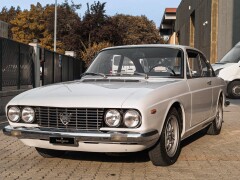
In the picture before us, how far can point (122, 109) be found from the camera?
511cm

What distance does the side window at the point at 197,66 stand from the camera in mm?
6919

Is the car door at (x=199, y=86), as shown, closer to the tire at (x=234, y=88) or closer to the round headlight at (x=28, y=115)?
the round headlight at (x=28, y=115)

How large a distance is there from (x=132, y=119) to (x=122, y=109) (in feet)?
0.53

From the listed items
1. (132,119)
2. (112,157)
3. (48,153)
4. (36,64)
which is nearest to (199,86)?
(112,157)

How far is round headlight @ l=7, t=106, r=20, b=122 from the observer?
18.5ft

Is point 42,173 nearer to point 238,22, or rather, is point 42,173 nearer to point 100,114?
point 100,114

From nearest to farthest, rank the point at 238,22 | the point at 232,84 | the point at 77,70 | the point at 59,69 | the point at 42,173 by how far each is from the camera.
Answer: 1. the point at 42,173
2. the point at 232,84
3. the point at 59,69
4. the point at 238,22
5. the point at 77,70

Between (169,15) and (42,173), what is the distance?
2780 inches

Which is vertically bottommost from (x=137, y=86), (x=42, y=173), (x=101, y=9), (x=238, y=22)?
(x=42, y=173)

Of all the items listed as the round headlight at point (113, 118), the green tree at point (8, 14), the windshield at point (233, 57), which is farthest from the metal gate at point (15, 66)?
the green tree at point (8, 14)

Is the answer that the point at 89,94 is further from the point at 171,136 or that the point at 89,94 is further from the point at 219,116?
the point at 219,116

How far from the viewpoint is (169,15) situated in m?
74.2

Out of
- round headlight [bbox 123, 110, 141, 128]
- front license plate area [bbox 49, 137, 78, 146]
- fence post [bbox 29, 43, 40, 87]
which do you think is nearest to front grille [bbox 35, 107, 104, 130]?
front license plate area [bbox 49, 137, 78, 146]

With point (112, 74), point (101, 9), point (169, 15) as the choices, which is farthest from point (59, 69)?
point (169, 15)
